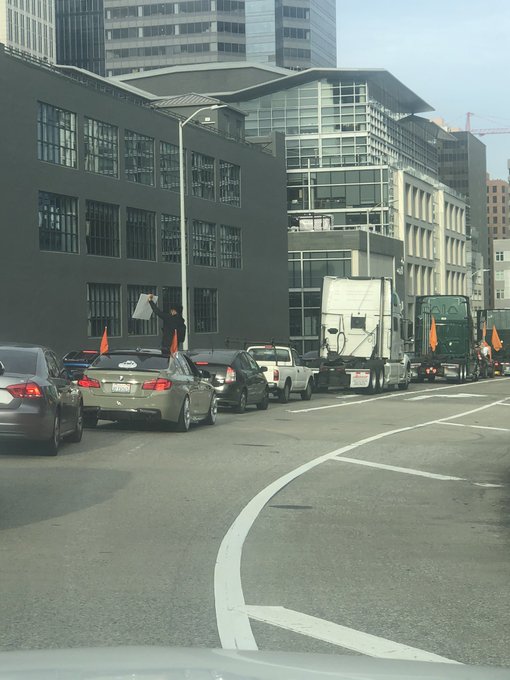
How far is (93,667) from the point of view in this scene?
3.26 metres

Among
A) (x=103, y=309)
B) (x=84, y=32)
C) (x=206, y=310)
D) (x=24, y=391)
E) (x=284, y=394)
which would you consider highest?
(x=84, y=32)

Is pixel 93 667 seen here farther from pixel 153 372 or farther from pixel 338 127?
pixel 338 127

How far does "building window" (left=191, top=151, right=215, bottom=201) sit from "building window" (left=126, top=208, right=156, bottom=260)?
5260mm

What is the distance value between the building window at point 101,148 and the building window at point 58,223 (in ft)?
8.37

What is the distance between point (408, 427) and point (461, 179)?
507 ft

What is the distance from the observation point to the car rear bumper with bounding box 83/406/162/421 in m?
18.7

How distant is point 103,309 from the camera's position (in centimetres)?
5031

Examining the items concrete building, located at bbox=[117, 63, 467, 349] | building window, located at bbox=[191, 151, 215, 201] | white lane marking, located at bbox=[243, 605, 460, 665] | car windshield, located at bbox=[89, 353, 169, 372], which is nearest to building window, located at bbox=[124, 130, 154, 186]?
building window, located at bbox=[191, 151, 215, 201]

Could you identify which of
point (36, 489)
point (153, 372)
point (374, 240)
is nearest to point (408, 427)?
point (153, 372)

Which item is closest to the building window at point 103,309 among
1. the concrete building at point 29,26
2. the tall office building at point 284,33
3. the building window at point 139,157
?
the building window at point 139,157

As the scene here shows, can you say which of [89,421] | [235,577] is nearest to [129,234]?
[89,421]

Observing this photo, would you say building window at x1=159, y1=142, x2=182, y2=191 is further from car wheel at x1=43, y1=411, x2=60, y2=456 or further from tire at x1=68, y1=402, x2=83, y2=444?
car wheel at x1=43, y1=411, x2=60, y2=456

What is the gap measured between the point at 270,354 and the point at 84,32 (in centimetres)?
13933

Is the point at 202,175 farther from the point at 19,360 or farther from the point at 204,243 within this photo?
the point at 19,360
